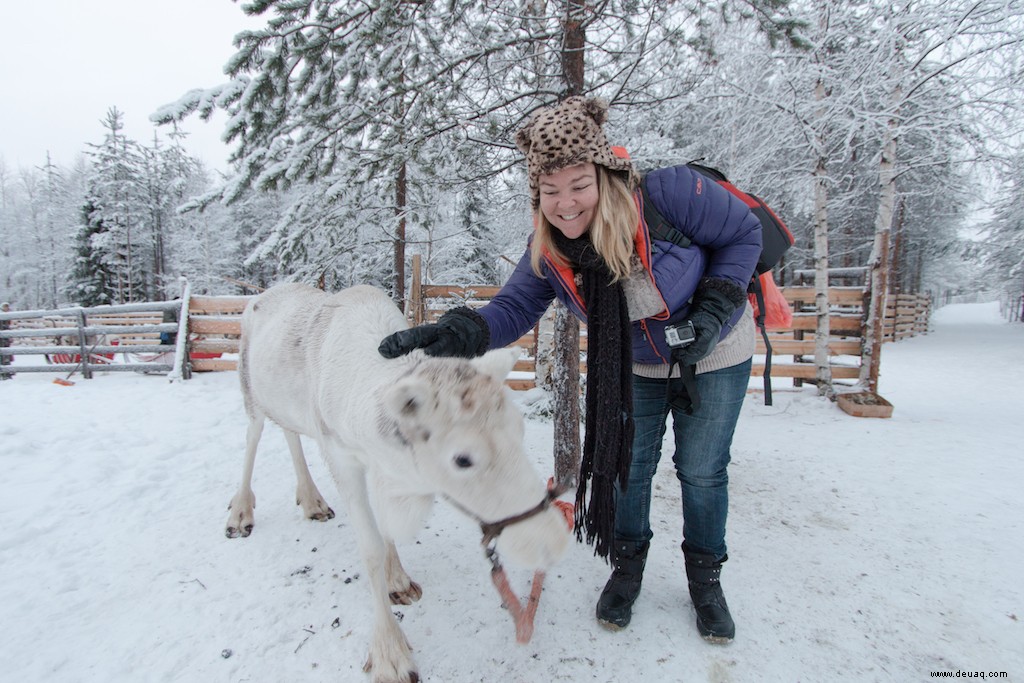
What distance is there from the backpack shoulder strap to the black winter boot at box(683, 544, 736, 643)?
1.52 meters

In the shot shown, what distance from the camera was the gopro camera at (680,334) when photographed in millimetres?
1796

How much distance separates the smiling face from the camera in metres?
1.84

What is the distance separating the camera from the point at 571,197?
1.87 metres

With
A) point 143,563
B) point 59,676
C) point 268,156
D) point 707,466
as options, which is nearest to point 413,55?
point 268,156

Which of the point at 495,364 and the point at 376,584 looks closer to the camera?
the point at 495,364

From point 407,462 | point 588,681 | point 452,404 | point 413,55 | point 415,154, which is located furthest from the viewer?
point 413,55

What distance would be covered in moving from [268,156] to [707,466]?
11.8 ft

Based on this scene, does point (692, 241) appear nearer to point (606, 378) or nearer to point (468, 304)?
point (606, 378)

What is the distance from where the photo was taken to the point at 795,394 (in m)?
6.82

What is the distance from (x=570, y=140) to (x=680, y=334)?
0.91m

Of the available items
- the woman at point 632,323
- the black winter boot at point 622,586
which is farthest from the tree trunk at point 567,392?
the woman at point 632,323

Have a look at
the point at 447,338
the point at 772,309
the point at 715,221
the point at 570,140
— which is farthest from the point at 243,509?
the point at 772,309

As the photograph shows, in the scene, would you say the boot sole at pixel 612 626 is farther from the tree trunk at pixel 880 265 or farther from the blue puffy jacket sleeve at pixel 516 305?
the tree trunk at pixel 880 265

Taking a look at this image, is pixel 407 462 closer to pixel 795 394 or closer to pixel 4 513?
pixel 4 513
